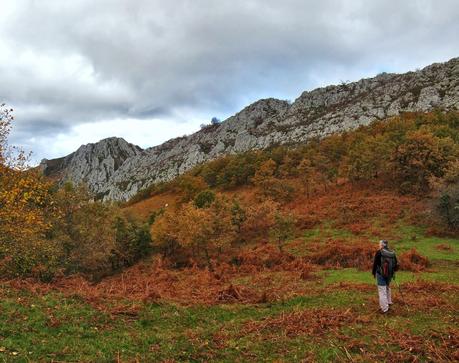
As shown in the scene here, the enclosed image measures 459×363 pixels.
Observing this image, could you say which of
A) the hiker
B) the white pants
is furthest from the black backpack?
the white pants

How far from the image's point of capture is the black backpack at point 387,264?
14680mm

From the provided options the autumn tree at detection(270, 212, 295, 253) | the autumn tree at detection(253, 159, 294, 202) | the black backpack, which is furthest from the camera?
the autumn tree at detection(253, 159, 294, 202)

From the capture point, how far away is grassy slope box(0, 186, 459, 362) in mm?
10820

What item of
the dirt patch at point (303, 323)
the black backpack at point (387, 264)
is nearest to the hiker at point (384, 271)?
the black backpack at point (387, 264)

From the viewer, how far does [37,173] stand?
24.0 metres

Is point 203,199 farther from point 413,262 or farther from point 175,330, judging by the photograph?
point 175,330

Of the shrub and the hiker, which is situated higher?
the shrub

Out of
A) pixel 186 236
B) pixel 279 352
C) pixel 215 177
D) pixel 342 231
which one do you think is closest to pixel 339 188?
pixel 342 231

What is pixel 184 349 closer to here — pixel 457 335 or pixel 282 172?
pixel 457 335

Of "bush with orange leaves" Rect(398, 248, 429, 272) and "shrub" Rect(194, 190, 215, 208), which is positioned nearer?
"bush with orange leaves" Rect(398, 248, 429, 272)

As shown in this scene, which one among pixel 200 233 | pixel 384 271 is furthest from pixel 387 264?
pixel 200 233

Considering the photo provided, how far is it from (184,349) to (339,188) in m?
66.5

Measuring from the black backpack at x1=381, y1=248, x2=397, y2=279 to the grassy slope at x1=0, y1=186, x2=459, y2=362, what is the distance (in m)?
1.58

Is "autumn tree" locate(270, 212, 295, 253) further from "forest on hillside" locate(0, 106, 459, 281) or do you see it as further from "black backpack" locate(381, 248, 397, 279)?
"black backpack" locate(381, 248, 397, 279)
